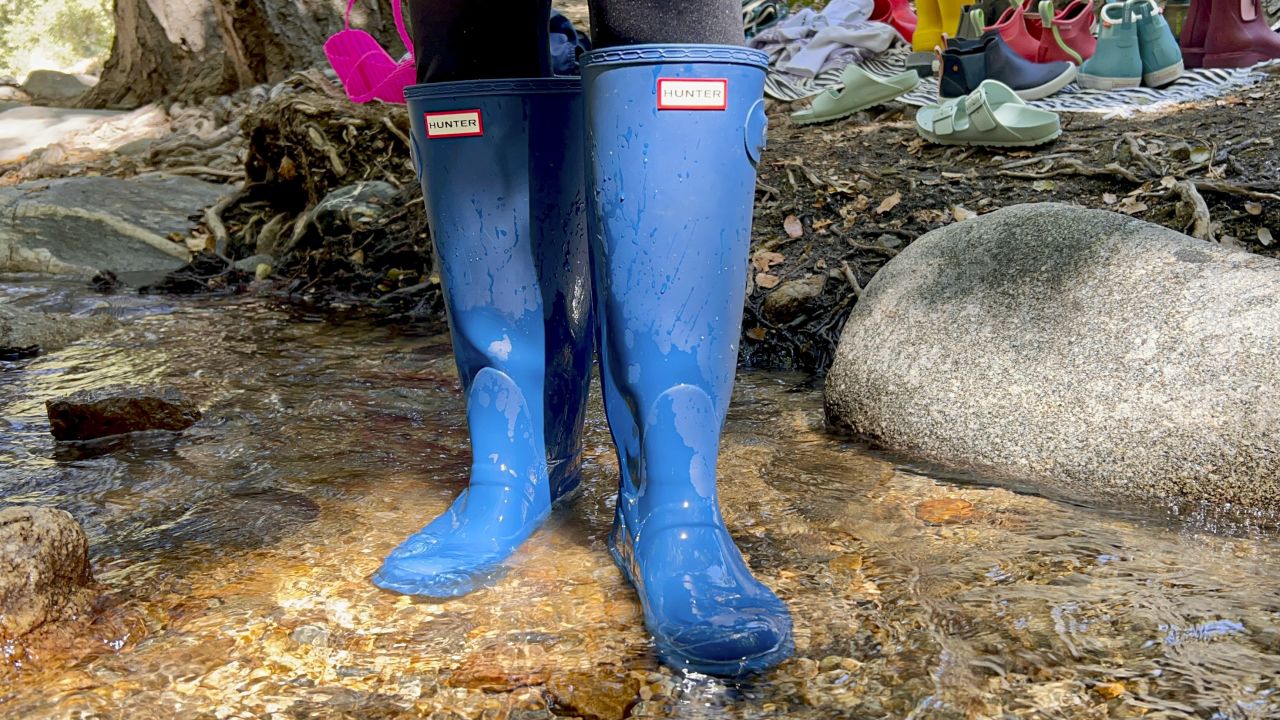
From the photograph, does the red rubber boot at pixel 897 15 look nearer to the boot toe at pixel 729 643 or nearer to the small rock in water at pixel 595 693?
the boot toe at pixel 729 643

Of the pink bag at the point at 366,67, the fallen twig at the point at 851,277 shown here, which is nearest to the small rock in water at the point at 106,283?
the fallen twig at the point at 851,277

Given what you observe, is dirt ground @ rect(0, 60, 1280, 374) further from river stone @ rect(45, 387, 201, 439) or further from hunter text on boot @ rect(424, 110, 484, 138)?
hunter text on boot @ rect(424, 110, 484, 138)

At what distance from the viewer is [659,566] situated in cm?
138

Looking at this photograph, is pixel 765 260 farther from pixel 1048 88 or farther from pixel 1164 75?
pixel 1164 75

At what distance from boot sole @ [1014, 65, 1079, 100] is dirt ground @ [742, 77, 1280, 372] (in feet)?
0.93

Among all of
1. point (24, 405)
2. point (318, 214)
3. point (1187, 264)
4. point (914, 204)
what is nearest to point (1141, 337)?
point (1187, 264)

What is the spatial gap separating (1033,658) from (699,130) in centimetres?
73

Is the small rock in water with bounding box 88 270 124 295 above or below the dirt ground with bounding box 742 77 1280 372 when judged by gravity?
below

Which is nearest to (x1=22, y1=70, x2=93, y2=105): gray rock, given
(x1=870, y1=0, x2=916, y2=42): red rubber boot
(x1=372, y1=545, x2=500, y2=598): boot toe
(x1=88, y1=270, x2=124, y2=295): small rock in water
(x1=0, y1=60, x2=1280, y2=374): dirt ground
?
(x1=0, y1=60, x2=1280, y2=374): dirt ground

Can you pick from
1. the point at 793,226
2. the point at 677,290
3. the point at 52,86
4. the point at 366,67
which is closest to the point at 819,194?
the point at 793,226

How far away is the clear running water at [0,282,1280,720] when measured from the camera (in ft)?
3.90

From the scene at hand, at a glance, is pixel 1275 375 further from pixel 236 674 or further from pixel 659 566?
pixel 236 674

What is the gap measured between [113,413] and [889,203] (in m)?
2.36

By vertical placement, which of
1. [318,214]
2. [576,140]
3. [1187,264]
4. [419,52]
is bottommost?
[318,214]
